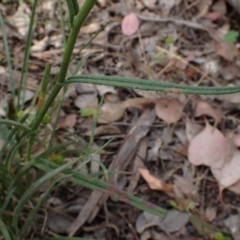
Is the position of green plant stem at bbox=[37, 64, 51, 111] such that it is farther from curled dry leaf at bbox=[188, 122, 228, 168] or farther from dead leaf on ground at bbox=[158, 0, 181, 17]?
dead leaf on ground at bbox=[158, 0, 181, 17]

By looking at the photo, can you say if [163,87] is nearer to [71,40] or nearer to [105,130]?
[71,40]

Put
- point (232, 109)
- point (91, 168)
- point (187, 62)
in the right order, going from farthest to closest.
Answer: point (187, 62) < point (232, 109) < point (91, 168)

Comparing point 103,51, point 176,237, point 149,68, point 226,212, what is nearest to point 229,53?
point 149,68

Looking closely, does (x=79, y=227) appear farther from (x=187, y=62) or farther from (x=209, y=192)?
(x=187, y=62)

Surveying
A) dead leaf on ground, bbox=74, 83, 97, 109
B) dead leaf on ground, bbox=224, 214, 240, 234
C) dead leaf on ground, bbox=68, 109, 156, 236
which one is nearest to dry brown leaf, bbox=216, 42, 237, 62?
dead leaf on ground, bbox=68, 109, 156, 236

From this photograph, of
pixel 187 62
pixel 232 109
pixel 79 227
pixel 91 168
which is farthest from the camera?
pixel 187 62

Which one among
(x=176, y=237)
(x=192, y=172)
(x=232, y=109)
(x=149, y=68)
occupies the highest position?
(x=149, y=68)

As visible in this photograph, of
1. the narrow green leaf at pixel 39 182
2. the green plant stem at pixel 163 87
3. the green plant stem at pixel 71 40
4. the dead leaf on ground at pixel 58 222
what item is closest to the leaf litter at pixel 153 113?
the dead leaf on ground at pixel 58 222

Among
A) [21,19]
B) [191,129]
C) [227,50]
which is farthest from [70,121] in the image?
[227,50]
